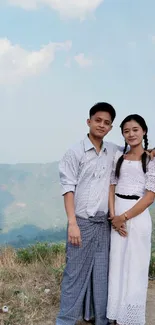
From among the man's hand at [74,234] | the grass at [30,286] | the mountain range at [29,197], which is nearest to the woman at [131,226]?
the man's hand at [74,234]

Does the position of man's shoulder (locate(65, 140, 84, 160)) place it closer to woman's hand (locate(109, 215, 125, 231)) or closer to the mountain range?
woman's hand (locate(109, 215, 125, 231))

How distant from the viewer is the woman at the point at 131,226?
8.99 feet

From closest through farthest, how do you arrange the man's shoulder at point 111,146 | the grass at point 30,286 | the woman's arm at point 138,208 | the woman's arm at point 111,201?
the woman's arm at point 138,208 → the woman's arm at point 111,201 → the man's shoulder at point 111,146 → the grass at point 30,286

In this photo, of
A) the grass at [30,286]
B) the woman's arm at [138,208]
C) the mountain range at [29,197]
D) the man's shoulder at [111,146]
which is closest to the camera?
the woman's arm at [138,208]

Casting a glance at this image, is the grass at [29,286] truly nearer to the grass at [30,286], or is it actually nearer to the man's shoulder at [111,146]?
the grass at [30,286]

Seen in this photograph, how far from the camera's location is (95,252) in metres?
2.85

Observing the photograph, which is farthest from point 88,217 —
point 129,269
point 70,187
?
point 129,269

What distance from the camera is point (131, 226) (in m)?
2.75

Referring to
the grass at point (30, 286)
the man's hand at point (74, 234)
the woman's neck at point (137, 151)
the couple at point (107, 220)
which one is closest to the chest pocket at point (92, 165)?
the couple at point (107, 220)

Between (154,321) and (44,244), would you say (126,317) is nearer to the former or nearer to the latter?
(154,321)

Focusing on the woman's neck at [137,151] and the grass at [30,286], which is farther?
the grass at [30,286]

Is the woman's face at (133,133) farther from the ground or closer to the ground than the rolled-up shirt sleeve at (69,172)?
farther from the ground

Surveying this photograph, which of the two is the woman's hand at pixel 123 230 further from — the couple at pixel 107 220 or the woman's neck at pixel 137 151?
the woman's neck at pixel 137 151

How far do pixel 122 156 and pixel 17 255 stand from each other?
3.14 m
